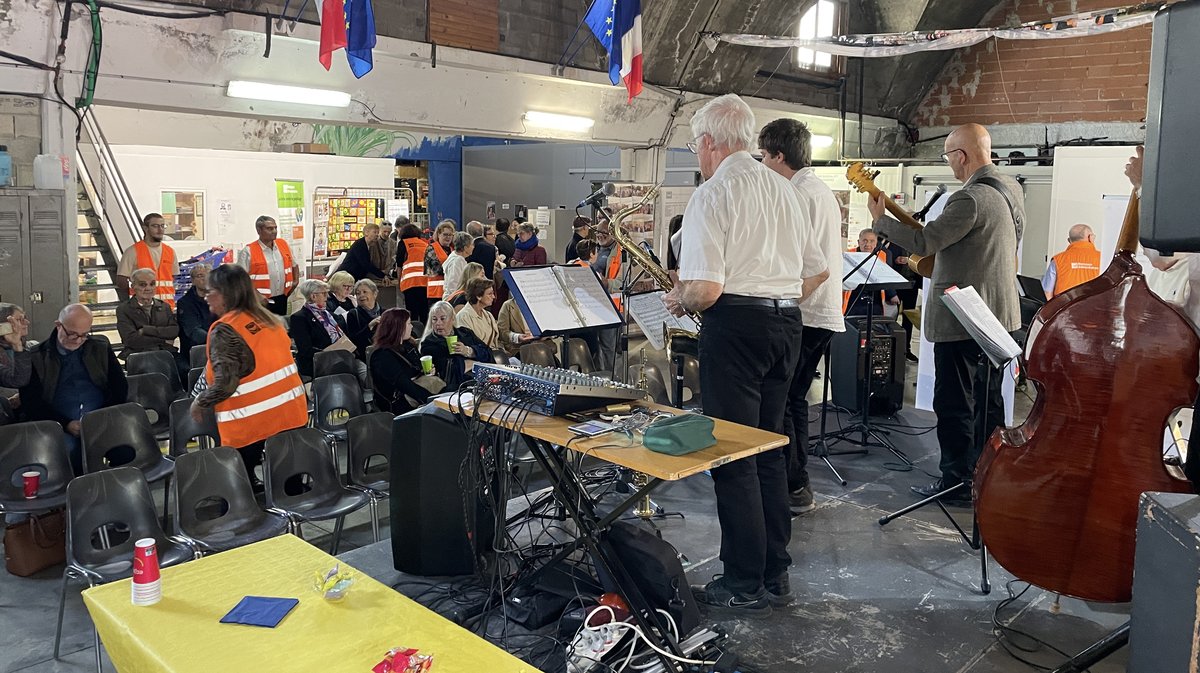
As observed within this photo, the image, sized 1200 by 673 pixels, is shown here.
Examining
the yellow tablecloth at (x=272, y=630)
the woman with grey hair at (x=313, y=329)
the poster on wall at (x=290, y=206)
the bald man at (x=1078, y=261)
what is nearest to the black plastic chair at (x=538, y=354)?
the woman with grey hair at (x=313, y=329)

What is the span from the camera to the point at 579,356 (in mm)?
6422

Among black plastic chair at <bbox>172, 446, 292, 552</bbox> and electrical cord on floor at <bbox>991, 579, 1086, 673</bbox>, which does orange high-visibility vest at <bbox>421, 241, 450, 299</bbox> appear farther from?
electrical cord on floor at <bbox>991, 579, 1086, 673</bbox>

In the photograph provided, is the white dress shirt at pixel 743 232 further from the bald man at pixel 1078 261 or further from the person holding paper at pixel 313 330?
the bald man at pixel 1078 261

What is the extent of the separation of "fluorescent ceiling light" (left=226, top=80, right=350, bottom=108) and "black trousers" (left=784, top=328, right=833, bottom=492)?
5.03 metres

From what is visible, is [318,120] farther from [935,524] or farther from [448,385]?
[935,524]

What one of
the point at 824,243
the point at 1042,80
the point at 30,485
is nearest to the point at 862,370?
the point at 824,243

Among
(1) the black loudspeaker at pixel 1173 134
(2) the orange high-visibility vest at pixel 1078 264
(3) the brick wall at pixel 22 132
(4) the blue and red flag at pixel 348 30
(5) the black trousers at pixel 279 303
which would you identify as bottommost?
(5) the black trousers at pixel 279 303

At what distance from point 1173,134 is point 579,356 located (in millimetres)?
4876

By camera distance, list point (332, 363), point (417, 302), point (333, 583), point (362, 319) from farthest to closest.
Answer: point (417, 302) < point (362, 319) < point (332, 363) < point (333, 583)

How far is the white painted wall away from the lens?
1118 cm

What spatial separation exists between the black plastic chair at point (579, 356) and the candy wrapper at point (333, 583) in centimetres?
372

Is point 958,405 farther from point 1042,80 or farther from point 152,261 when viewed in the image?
point 1042,80

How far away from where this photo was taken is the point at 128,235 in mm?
9680

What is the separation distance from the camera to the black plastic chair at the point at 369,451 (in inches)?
180
